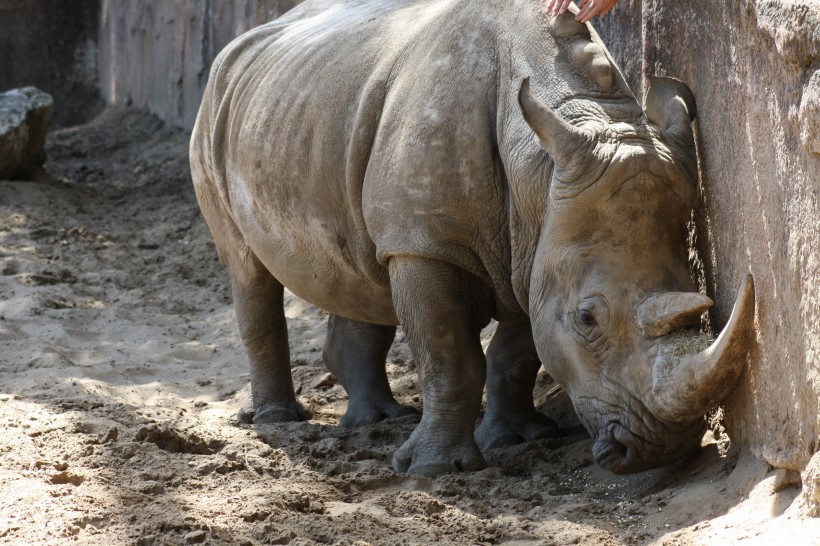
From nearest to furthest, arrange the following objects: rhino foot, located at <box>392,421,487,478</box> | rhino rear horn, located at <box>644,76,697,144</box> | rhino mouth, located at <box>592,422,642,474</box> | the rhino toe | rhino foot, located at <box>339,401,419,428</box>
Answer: rhino mouth, located at <box>592,422,642,474</box> → rhino rear horn, located at <box>644,76,697,144</box> → rhino foot, located at <box>392,421,487,478</box> → rhino foot, located at <box>339,401,419,428</box> → the rhino toe

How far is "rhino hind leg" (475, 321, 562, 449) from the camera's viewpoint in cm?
542

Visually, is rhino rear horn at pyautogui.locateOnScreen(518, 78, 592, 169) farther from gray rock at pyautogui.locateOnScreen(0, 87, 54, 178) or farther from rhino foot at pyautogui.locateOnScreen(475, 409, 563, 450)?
gray rock at pyautogui.locateOnScreen(0, 87, 54, 178)

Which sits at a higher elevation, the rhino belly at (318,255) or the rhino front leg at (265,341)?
the rhino belly at (318,255)

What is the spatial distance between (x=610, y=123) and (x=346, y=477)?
1599mm

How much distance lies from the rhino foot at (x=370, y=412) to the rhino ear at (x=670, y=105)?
2257 mm

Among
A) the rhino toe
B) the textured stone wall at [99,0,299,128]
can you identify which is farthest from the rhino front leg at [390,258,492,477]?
the textured stone wall at [99,0,299,128]

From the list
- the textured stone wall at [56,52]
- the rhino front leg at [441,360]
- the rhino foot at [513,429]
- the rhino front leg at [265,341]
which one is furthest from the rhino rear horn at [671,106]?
the textured stone wall at [56,52]

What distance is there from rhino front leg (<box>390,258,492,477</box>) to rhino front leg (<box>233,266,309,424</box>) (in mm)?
1600

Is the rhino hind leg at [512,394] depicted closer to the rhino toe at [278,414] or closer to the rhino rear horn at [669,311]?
the rhino toe at [278,414]

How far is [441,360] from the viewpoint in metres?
4.81

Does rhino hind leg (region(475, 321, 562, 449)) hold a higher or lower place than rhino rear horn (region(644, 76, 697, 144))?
lower

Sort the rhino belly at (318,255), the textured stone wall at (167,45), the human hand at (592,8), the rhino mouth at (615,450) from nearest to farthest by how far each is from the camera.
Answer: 1. the rhino mouth at (615,450)
2. the human hand at (592,8)
3. the rhino belly at (318,255)
4. the textured stone wall at (167,45)

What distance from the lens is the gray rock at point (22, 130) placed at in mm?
11319

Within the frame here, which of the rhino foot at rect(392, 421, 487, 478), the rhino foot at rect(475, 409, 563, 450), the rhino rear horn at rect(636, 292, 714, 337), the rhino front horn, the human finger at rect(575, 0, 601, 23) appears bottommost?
the rhino foot at rect(475, 409, 563, 450)
